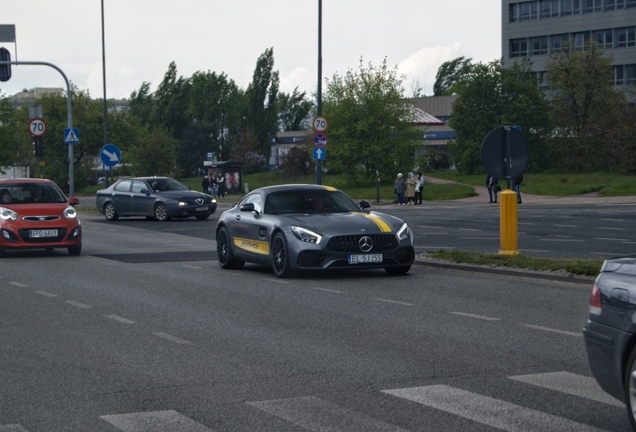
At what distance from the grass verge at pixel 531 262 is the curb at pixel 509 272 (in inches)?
7.0

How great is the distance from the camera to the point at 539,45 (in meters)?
93.4

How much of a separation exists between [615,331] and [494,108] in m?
69.1

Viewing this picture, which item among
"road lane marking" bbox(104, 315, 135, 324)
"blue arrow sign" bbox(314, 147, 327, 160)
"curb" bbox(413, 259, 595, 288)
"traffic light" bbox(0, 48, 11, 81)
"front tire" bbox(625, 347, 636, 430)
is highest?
"traffic light" bbox(0, 48, 11, 81)

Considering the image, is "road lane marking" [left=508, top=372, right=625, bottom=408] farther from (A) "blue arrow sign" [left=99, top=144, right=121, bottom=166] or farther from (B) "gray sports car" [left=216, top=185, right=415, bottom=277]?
(A) "blue arrow sign" [left=99, top=144, right=121, bottom=166]

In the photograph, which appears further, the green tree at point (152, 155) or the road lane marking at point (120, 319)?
the green tree at point (152, 155)

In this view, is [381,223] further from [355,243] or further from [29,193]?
[29,193]

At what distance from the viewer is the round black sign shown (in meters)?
15.6

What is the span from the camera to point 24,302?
1189 cm

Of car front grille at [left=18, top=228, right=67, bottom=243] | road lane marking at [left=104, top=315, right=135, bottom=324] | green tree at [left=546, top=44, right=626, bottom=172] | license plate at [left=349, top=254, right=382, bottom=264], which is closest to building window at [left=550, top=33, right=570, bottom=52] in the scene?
green tree at [left=546, top=44, right=626, bottom=172]

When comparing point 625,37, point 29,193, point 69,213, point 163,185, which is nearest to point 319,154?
point 163,185

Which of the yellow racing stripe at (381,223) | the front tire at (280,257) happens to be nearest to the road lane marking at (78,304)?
the front tire at (280,257)

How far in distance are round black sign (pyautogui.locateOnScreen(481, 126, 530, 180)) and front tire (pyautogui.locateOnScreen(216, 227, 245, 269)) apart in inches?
166

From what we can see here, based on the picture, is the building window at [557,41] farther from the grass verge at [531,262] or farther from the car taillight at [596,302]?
the car taillight at [596,302]

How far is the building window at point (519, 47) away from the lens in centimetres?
9425
